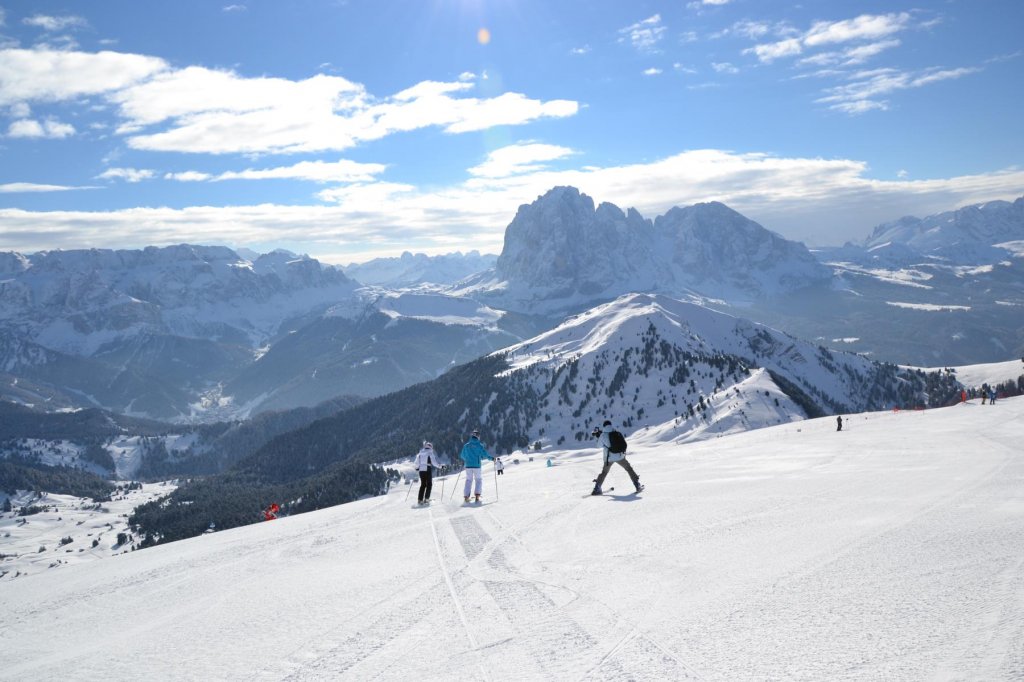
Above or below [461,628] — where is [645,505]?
below

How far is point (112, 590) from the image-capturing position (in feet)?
46.3

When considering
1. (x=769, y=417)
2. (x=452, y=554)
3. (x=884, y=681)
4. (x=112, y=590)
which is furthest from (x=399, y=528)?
(x=769, y=417)

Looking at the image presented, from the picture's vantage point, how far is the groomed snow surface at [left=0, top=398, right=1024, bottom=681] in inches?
311

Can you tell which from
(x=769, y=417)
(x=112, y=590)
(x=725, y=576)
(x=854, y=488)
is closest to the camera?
(x=725, y=576)

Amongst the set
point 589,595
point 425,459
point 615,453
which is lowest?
point 425,459

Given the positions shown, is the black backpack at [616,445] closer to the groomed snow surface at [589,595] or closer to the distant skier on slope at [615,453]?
the distant skier on slope at [615,453]

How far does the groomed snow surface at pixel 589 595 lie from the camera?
25.9ft

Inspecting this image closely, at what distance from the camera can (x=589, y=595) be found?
1066 cm

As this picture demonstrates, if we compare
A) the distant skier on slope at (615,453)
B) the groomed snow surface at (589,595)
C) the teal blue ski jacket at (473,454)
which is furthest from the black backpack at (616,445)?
the teal blue ski jacket at (473,454)

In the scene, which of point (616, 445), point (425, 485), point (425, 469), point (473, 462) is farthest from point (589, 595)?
point (425, 469)

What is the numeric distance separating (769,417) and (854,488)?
464 feet

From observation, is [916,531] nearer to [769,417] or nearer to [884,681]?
[884,681]

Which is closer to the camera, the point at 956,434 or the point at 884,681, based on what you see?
the point at 884,681

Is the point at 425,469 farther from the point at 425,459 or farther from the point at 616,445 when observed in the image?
the point at 616,445
